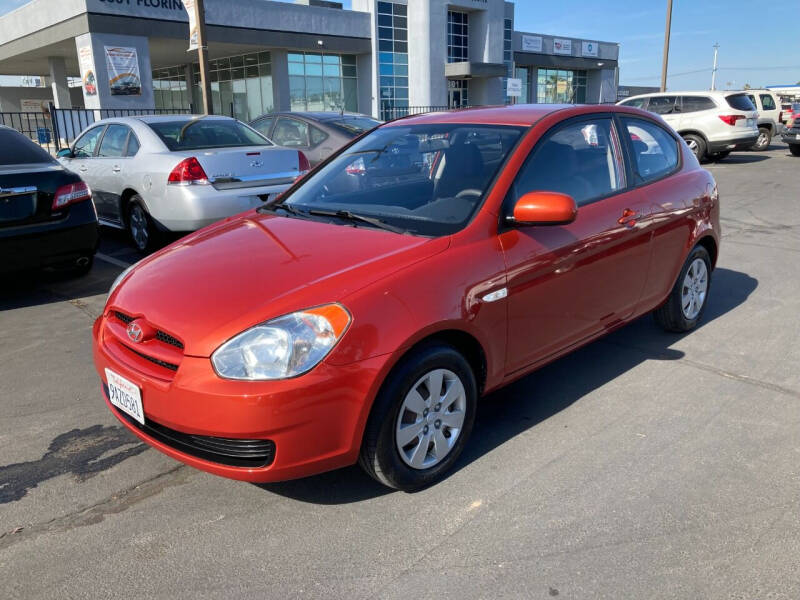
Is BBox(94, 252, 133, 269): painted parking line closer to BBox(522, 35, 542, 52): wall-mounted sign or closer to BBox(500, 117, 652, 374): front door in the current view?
BBox(500, 117, 652, 374): front door

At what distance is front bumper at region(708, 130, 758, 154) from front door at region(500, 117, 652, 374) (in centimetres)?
1515

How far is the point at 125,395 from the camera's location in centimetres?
282

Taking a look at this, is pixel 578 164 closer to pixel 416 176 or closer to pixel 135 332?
pixel 416 176

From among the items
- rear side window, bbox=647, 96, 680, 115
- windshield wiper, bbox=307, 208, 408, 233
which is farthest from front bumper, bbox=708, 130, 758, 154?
windshield wiper, bbox=307, 208, 408, 233

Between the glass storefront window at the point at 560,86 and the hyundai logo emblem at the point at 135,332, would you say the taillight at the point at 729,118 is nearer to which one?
the hyundai logo emblem at the point at 135,332

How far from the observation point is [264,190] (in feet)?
22.9

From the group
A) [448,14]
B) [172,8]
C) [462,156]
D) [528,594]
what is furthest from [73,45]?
[528,594]

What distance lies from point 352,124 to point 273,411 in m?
7.86

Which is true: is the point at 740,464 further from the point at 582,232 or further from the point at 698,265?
the point at 698,265

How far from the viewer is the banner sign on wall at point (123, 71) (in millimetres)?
25000

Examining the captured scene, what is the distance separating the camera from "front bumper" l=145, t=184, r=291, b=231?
6582 millimetres

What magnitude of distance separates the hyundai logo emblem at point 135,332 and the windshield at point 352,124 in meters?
6.80

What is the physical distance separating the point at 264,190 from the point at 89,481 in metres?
4.40

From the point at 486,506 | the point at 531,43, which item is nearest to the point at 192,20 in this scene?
the point at 486,506
